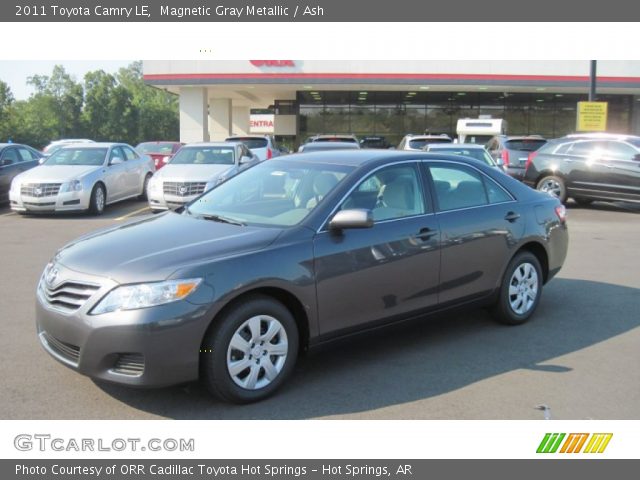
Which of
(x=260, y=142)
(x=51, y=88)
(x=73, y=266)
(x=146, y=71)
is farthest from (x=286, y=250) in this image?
(x=51, y=88)

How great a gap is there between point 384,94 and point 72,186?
2735cm

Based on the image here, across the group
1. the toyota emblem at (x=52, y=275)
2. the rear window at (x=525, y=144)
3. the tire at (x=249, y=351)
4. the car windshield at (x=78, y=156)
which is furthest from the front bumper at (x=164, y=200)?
the rear window at (x=525, y=144)

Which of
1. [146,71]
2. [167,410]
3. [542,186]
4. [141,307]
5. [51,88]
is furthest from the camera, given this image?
[51,88]

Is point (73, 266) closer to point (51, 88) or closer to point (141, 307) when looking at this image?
point (141, 307)

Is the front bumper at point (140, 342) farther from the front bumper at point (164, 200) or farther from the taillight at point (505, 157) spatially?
the taillight at point (505, 157)

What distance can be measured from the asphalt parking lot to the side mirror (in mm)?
861

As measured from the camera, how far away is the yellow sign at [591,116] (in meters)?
21.8

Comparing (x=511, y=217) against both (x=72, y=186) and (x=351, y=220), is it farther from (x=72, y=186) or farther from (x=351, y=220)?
(x=72, y=186)

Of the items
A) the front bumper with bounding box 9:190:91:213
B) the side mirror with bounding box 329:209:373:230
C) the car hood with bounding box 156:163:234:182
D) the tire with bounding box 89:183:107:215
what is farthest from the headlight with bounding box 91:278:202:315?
the tire with bounding box 89:183:107:215

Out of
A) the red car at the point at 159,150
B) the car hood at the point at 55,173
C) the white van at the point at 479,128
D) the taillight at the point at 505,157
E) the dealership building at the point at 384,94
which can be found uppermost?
the dealership building at the point at 384,94

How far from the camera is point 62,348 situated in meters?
4.08

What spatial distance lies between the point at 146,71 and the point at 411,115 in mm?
16589

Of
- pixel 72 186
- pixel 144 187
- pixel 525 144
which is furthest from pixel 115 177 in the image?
pixel 525 144

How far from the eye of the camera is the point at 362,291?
A: 4621mm
